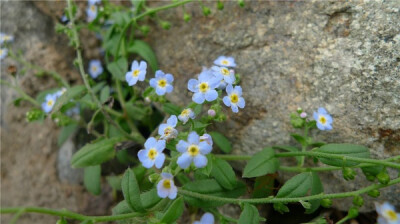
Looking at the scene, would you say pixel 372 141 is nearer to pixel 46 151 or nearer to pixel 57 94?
pixel 57 94

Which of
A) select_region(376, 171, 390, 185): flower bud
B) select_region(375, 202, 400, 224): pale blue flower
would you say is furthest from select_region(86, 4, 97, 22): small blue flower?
select_region(375, 202, 400, 224): pale blue flower

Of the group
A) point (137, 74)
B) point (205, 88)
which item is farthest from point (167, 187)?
point (137, 74)

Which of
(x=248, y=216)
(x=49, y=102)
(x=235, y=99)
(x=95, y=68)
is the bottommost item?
(x=248, y=216)

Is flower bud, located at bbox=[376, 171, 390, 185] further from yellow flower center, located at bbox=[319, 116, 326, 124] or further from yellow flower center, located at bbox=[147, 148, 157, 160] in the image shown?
yellow flower center, located at bbox=[147, 148, 157, 160]

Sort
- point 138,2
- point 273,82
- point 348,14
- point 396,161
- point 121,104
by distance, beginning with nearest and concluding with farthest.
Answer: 1. point 396,161
2. point 348,14
3. point 273,82
4. point 138,2
5. point 121,104

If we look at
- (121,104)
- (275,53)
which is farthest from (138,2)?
(275,53)

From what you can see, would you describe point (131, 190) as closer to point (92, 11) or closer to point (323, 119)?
point (323, 119)
